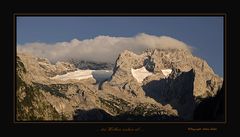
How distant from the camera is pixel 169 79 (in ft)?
180

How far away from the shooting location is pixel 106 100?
54.6 metres

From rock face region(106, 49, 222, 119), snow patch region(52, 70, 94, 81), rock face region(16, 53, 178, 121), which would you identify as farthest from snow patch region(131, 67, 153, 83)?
snow patch region(52, 70, 94, 81)

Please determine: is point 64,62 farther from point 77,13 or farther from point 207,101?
point 207,101

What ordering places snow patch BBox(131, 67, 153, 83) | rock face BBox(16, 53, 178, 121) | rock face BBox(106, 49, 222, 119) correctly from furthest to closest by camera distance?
snow patch BBox(131, 67, 153, 83), rock face BBox(106, 49, 222, 119), rock face BBox(16, 53, 178, 121)

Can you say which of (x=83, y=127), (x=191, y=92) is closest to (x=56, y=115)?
(x=83, y=127)

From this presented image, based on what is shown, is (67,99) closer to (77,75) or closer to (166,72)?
(77,75)

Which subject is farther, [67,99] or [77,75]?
[77,75]

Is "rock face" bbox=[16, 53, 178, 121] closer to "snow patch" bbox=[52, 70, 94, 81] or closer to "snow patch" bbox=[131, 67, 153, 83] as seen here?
"snow patch" bbox=[52, 70, 94, 81]

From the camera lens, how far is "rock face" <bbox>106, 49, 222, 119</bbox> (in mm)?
54656

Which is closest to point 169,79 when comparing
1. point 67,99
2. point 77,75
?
point 77,75

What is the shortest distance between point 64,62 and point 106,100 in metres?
2.15

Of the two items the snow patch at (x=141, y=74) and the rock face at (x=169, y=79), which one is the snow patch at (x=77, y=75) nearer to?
the rock face at (x=169, y=79)

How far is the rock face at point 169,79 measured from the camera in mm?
54656

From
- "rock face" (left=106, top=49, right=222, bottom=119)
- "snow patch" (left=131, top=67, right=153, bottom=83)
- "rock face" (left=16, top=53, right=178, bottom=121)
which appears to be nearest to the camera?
"rock face" (left=16, top=53, right=178, bottom=121)
